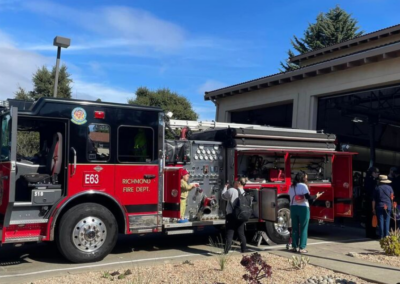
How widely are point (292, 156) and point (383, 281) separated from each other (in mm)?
Result: 4643

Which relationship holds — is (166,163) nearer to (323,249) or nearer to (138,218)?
(138,218)

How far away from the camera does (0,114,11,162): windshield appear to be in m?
7.45

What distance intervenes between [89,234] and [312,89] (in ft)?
32.5

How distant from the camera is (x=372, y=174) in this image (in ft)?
35.5

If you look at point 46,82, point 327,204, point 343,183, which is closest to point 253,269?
point 327,204

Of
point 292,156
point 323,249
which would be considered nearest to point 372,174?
point 292,156

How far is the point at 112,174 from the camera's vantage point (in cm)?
795

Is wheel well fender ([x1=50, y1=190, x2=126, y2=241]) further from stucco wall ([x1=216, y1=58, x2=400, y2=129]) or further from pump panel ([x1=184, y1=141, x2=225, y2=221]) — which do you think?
stucco wall ([x1=216, y1=58, x2=400, y2=129])

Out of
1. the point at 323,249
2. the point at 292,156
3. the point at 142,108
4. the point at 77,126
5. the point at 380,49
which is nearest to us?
the point at 77,126

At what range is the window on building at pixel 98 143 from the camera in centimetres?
782

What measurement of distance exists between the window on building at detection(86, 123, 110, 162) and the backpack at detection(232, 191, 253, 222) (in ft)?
8.87

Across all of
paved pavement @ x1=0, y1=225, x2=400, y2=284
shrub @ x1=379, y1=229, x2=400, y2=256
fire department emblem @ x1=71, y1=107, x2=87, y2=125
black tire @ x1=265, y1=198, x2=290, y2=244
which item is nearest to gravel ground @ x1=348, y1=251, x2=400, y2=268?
shrub @ x1=379, y1=229, x2=400, y2=256

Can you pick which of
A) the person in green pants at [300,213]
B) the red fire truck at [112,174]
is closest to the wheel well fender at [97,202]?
the red fire truck at [112,174]

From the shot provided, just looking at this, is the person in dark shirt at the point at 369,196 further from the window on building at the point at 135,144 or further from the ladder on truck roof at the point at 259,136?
the window on building at the point at 135,144
